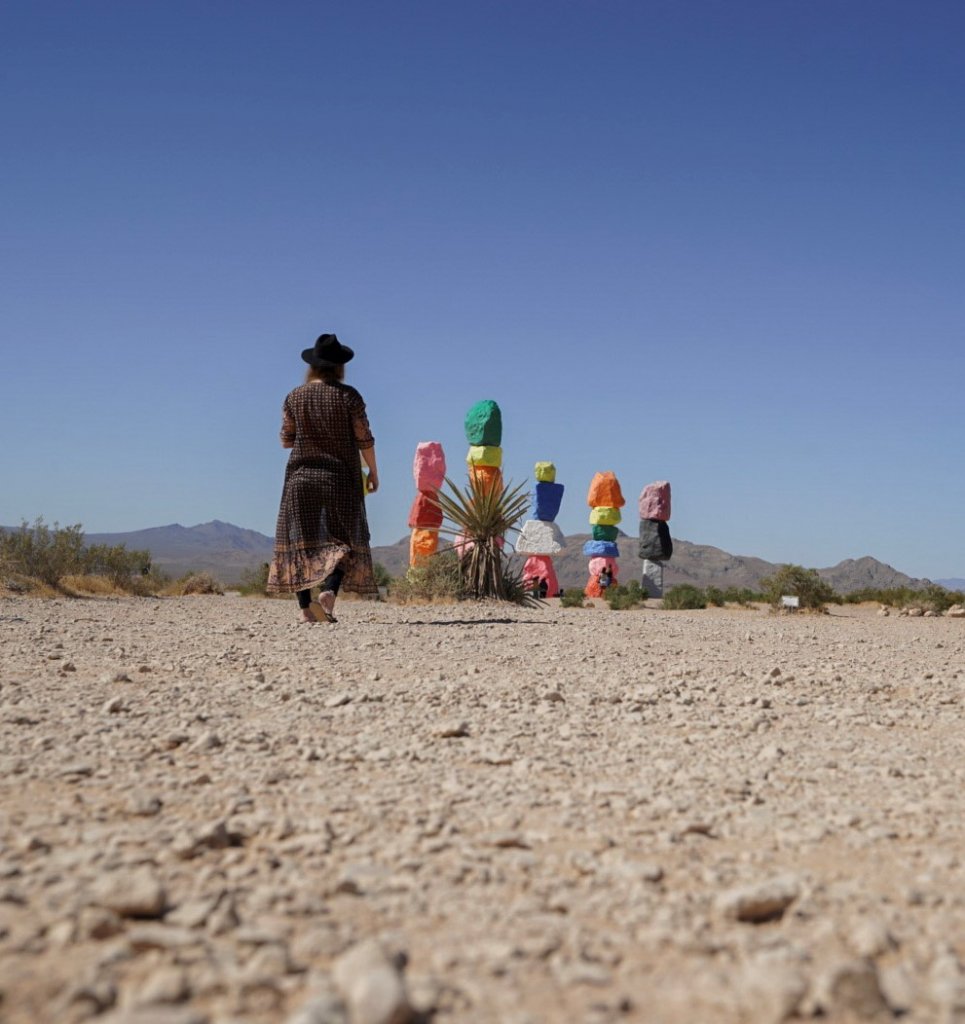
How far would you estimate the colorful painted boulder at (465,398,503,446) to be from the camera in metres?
20.6

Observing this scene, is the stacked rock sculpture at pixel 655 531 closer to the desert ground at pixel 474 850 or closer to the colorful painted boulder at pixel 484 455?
the colorful painted boulder at pixel 484 455

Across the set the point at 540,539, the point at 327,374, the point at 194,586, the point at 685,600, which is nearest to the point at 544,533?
the point at 540,539

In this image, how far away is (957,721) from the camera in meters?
3.86

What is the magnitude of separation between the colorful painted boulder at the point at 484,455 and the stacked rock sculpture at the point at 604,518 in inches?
215

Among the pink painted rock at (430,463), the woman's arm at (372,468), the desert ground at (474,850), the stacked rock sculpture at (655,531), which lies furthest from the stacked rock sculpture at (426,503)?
the desert ground at (474,850)

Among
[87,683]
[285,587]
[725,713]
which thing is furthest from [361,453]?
[725,713]

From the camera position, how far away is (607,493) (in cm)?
2559

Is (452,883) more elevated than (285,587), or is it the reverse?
(285,587)

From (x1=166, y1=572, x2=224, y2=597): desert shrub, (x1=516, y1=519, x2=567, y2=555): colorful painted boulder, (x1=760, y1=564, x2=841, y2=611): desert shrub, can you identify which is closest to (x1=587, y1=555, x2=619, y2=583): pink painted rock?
(x1=516, y1=519, x2=567, y2=555): colorful painted boulder

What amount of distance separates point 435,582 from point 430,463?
355 inches

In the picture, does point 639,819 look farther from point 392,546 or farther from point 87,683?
point 392,546

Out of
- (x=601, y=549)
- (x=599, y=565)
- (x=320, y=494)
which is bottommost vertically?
(x=320, y=494)

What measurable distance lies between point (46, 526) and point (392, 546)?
82211 mm

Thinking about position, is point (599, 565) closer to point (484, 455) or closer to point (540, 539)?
point (540, 539)
